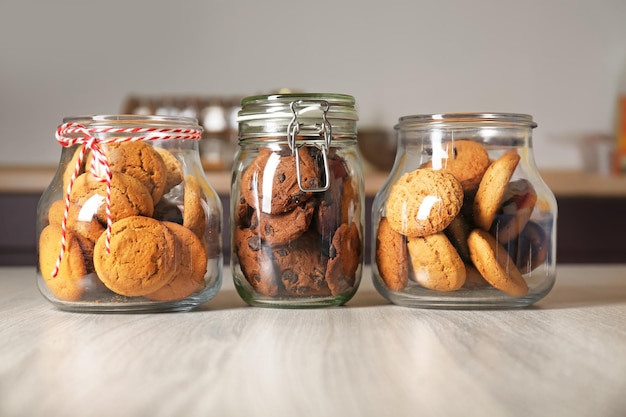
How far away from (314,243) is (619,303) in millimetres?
353

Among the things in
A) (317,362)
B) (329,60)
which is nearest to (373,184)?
(329,60)

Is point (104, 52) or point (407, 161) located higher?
point (104, 52)

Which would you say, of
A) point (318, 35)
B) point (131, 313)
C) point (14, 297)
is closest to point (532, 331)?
point (131, 313)

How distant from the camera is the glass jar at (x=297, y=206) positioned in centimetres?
79

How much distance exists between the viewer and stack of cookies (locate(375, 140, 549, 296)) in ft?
2.52

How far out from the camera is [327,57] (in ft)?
9.33

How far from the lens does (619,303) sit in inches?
34.1

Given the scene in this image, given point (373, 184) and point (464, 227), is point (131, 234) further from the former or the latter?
point (373, 184)

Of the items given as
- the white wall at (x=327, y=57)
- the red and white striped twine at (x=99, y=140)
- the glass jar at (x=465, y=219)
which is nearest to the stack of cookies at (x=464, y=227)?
the glass jar at (x=465, y=219)

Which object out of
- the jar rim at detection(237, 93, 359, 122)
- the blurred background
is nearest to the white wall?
the blurred background

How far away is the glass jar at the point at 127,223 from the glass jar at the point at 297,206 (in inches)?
1.7

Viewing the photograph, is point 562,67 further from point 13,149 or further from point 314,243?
point 314,243

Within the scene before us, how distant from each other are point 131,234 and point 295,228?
→ 0.16 metres

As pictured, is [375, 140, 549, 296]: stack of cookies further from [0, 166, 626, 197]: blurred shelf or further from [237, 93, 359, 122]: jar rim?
[0, 166, 626, 197]: blurred shelf
